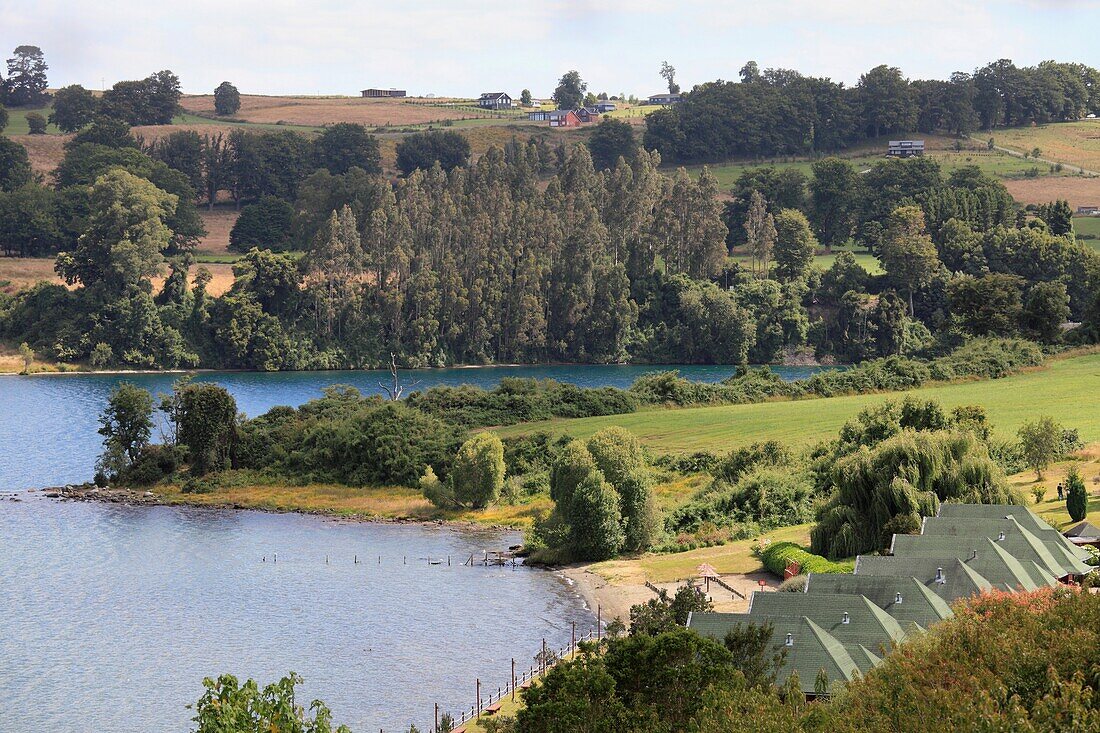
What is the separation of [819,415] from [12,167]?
11870cm

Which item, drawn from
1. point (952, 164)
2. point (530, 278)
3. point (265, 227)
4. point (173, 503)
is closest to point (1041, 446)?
point (173, 503)

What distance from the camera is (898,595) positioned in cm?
4825

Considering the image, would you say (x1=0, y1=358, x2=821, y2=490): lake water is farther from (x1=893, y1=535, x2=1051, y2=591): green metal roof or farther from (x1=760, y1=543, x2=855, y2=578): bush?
(x1=893, y1=535, x2=1051, y2=591): green metal roof

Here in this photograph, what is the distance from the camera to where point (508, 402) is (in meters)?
106

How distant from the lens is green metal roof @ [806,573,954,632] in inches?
1880

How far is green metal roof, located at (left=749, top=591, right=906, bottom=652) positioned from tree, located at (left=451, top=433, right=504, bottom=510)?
38237 mm

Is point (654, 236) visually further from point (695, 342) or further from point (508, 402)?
point (508, 402)

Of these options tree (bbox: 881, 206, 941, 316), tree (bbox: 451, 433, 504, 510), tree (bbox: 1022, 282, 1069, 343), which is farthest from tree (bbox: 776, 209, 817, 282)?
tree (bbox: 451, 433, 504, 510)

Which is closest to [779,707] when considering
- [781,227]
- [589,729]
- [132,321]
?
[589,729]

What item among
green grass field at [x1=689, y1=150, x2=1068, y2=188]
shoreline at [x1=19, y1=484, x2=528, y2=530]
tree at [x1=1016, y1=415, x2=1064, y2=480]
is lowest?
shoreline at [x1=19, y1=484, x2=528, y2=530]

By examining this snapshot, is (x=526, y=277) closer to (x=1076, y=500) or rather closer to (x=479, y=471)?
(x=479, y=471)

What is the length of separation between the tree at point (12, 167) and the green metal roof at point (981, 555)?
145133mm

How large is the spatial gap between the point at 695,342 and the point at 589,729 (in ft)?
376

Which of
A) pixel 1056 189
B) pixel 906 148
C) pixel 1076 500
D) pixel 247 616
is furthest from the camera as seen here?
pixel 906 148
